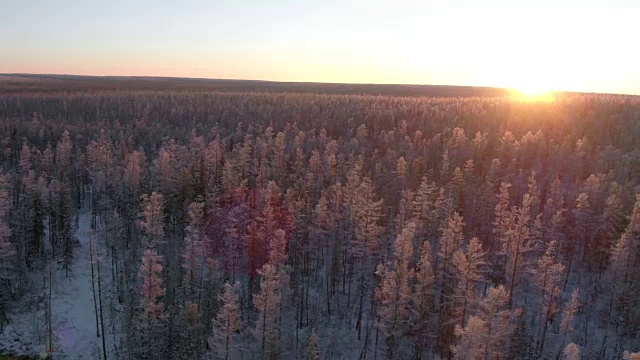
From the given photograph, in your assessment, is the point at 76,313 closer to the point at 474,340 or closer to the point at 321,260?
the point at 321,260

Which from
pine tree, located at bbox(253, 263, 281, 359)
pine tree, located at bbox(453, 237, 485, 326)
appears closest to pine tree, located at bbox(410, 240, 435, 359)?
pine tree, located at bbox(453, 237, 485, 326)

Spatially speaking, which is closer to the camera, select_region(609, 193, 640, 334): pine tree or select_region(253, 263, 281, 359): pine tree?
select_region(253, 263, 281, 359): pine tree

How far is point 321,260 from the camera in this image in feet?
227

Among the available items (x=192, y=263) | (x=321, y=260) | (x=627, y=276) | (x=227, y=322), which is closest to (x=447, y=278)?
(x=627, y=276)

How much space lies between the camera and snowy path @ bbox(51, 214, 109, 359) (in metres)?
56.1

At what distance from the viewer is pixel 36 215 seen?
65875mm

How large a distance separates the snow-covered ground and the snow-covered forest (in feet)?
0.72

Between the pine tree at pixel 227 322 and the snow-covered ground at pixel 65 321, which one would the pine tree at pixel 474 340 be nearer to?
the pine tree at pixel 227 322

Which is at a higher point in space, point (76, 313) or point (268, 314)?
point (268, 314)

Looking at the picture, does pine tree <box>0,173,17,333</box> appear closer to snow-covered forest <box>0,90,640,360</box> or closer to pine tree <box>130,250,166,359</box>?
snow-covered forest <box>0,90,640,360</box>

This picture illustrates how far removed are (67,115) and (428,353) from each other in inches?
6120

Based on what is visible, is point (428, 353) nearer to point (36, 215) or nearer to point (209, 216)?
point (209, 216)

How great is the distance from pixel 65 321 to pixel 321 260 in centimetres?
3340

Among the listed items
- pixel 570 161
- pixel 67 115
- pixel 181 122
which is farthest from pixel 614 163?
pixel 67 115
